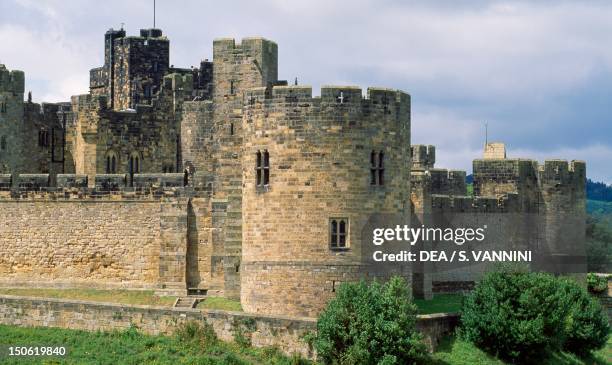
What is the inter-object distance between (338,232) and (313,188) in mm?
1499

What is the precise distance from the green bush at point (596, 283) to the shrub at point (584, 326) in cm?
912

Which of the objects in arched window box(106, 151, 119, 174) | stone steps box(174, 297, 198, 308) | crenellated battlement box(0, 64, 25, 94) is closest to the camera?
stone steps box(174, 297, 198, 308)

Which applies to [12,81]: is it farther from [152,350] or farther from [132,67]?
[152,350]

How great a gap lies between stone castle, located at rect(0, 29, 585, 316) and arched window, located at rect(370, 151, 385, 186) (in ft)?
0.14

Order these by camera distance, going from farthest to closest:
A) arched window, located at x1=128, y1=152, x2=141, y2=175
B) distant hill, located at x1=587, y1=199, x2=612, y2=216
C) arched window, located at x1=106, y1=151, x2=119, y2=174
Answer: distant hill, located at x1=587, y1=199, x2=612, y2=216 < arched window, located at x1=128, y1=152, x2=141, y2=175 < arched window, located at x1=106, y1=151, x2=119, y2=174

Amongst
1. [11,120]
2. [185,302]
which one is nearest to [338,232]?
[185,302]

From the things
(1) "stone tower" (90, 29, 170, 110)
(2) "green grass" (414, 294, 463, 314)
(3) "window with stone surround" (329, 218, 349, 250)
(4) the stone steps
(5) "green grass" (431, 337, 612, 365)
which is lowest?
(5) "green grass" (431, 337, 612, 365)

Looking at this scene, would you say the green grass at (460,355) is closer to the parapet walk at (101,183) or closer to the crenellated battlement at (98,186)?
the crenellated battlement at (98,186)

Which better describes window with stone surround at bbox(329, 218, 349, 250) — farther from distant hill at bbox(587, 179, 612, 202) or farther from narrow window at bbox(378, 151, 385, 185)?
distant hill at bbox(587, 179, 612, 202)

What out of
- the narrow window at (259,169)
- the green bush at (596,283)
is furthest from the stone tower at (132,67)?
the green bush at (596,283)

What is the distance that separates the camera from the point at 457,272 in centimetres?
5425

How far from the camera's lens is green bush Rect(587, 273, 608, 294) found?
58094 millimetres

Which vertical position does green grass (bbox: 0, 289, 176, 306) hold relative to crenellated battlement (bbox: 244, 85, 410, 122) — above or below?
below

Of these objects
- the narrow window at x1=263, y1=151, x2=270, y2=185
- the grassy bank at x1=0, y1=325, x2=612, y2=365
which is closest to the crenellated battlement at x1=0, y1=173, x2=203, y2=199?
the narrow window at x1=263, y1=151, x2=270, y2=185
